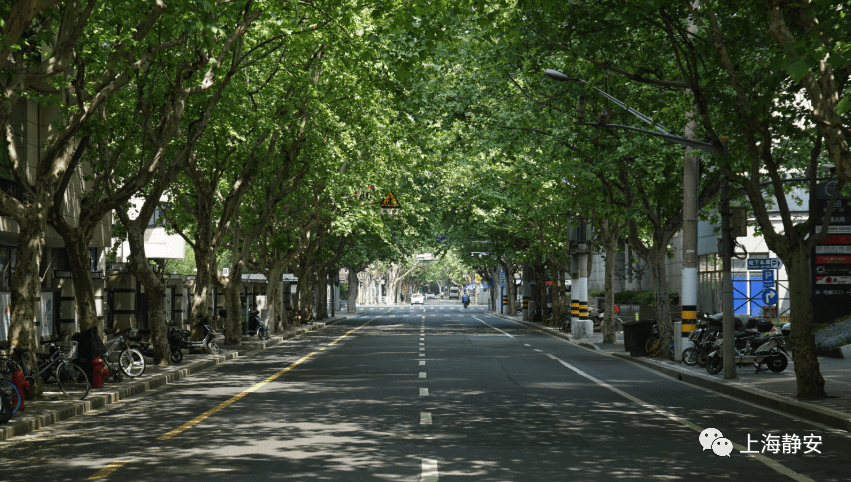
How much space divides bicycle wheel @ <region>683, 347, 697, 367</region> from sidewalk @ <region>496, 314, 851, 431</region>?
0.13 meters

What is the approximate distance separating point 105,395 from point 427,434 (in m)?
7.23

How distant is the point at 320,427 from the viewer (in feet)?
40.2

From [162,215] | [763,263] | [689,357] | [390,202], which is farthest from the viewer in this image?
[162,215]

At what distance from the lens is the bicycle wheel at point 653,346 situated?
26.6m

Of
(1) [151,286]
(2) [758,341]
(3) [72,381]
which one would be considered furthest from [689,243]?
(3) [72,381]

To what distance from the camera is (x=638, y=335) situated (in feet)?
89.1

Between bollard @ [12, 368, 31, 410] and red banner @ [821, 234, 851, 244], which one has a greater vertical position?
red banner @ [821, 234, 851, 244]

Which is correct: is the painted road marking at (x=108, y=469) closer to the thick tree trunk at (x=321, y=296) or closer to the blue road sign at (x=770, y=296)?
the blue road sign at (x=770, y=296)

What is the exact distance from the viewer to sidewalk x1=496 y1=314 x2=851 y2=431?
13492mm

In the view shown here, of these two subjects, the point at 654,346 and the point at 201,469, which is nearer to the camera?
the point at 201,469

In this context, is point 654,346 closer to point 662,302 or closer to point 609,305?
point 662,302

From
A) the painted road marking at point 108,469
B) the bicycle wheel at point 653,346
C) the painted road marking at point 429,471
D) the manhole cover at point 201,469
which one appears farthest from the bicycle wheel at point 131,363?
the bicycle wheel at point 653,346

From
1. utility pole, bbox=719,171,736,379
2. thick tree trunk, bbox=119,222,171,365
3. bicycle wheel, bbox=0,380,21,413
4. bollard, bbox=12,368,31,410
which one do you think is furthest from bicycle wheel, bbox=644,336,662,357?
bicycle wheel, bbox=0,380,21,413

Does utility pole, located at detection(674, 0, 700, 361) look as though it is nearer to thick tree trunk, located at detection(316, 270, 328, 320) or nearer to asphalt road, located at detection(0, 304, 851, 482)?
asphalt road, located at detection(0, 304, 851, 482)
